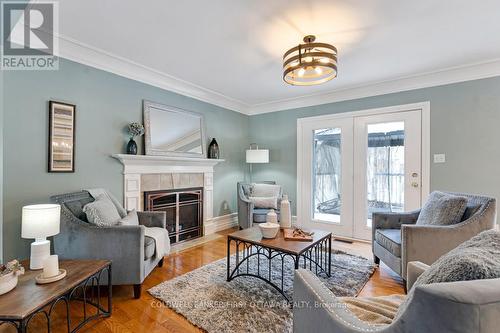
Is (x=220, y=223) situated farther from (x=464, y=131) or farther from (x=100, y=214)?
(x=464, y=131)

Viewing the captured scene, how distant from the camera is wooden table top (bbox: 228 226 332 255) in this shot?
1.90 metres

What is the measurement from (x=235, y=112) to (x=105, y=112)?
2.37 meters

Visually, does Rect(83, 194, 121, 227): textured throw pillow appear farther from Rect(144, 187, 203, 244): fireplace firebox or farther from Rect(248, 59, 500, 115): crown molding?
Rect(248, 59, 500, 115): crown molding

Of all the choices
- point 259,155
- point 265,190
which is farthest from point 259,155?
point 265,190

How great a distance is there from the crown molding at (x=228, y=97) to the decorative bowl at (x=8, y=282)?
7.04 feet

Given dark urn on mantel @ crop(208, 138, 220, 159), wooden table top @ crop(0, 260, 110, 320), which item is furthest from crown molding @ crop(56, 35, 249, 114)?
wooden table top @ crop(0, 260, 110, 320)

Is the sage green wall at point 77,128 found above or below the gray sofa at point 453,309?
above

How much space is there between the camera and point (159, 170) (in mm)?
3291

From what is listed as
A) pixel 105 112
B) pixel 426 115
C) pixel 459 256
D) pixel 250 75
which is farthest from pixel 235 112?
pixel 459 256

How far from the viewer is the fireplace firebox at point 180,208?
328 cm

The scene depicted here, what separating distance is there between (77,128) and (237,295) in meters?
2.39

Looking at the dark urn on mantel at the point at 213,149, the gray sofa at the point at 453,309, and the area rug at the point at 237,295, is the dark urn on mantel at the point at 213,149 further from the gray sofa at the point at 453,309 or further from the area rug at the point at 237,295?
the gray sofa at the point at 453,309

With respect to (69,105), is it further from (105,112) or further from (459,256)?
(459,256)

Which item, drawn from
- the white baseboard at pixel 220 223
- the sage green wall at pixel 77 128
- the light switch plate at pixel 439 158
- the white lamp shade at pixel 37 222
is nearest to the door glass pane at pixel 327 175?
the light switch plate at pixel 439 158
